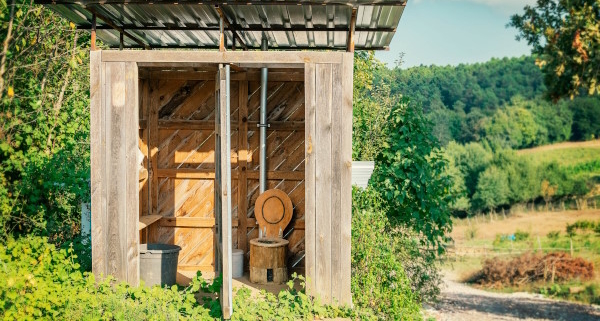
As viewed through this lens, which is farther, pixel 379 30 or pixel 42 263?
pixel 379 30

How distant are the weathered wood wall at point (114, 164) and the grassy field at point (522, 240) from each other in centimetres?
2102

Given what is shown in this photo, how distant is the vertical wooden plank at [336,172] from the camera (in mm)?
6328

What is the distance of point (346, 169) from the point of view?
6.33 meters

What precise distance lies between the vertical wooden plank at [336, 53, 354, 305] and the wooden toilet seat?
1.63 meters

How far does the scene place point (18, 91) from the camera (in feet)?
36.1

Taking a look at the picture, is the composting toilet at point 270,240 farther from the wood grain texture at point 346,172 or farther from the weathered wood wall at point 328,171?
the wood grain texture at point 346,172

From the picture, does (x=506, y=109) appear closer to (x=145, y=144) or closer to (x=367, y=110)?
(x=367, y=110)

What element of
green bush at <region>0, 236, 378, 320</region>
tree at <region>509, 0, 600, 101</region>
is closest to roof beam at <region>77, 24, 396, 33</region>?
green bush at <region>0, 236, 378, 320</region>

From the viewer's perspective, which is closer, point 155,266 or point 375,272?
point 155,266

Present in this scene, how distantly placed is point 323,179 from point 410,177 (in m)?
4.62

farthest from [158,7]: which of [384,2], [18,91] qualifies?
[18,91]

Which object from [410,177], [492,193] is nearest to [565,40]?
[410,177]

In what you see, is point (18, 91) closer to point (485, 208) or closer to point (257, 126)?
point (257, 126)

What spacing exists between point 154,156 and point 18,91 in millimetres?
4211
